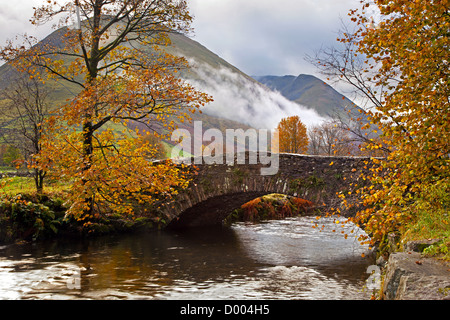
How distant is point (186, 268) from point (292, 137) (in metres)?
40.2

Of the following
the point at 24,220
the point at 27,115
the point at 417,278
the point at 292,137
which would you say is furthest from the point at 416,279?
the point at 292,137

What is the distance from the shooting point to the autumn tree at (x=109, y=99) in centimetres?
1193

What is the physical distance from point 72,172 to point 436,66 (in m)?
9.02

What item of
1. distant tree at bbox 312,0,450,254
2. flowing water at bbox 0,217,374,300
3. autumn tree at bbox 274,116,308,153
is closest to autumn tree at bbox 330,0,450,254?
distant tree at bbox 312,0,450,254

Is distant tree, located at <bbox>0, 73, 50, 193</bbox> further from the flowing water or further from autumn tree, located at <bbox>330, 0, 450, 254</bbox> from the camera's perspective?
autumn tree, located at <bbox>330, 0, 450, 254</bbox>

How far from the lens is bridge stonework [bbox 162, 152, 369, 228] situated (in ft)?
50.0

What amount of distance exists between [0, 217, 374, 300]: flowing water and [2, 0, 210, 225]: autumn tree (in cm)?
162

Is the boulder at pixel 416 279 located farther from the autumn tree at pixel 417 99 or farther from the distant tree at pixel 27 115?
the distant tree at pixel 27 115

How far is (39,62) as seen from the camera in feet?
44.9

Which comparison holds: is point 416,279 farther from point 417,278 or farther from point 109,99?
point 109,99

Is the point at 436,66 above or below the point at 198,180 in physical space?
above

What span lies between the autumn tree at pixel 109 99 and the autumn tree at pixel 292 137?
36.1m
